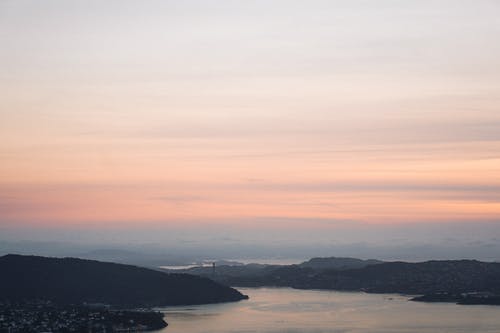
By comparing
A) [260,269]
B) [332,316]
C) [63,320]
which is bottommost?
[63,320]

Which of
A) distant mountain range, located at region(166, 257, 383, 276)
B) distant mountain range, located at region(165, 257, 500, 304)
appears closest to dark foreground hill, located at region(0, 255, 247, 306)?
distant mountain range, located at region(165, 257, 500, 304)

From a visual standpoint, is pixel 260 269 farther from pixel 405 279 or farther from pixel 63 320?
pixel 63 320

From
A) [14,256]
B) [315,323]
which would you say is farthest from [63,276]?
[315,323]

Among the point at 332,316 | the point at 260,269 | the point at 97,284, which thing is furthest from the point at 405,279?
the point at 260,269

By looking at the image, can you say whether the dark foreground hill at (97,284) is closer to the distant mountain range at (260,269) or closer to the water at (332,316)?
the water at (332,316)

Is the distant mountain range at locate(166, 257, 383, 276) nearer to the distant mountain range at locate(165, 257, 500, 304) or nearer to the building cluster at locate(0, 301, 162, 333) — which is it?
the distant mountain range at locate(165, 257, 500, 304)

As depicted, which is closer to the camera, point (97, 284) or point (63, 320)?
point (63, 320)
